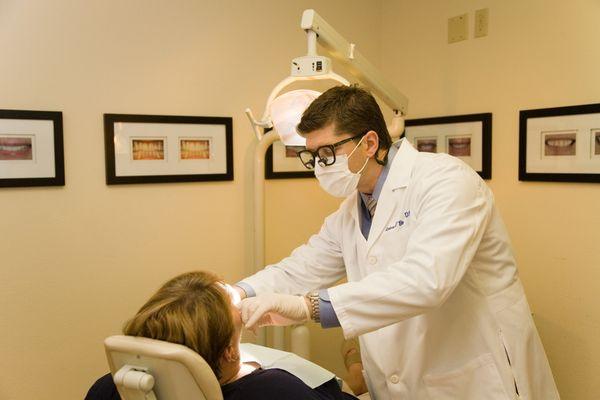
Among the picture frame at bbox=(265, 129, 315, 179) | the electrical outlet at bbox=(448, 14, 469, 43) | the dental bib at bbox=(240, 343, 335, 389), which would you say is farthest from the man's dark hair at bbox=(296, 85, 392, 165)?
the electrical outlet at bbox=(448, 14, 469, 43)

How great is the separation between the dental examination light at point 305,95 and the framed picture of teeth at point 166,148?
19 cm

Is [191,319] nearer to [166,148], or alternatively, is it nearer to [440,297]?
[440,297]

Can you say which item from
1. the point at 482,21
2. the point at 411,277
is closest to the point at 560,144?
the point at 482,21

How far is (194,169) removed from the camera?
227cm

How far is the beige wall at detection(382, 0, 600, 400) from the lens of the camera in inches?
77.8

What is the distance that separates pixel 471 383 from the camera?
55.4 inches

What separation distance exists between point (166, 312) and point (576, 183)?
1.53 m

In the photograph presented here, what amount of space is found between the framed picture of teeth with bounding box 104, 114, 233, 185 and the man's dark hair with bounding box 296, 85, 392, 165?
33.8 inches

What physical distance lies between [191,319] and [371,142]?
669 mm

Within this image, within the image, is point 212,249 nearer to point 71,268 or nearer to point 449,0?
point 71,268

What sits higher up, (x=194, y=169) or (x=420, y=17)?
(x=420, y=17)

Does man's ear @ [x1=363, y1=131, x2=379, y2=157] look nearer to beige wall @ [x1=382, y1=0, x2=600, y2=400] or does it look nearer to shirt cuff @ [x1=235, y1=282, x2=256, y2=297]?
shirt cuff @ [x1=235, y1=282, x2=256, y2=297]

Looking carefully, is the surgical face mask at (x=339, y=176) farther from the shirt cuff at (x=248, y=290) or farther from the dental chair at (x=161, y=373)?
the dental chair at (x=161, y=373)

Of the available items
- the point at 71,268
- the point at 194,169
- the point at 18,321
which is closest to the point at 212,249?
the point at 194,169
